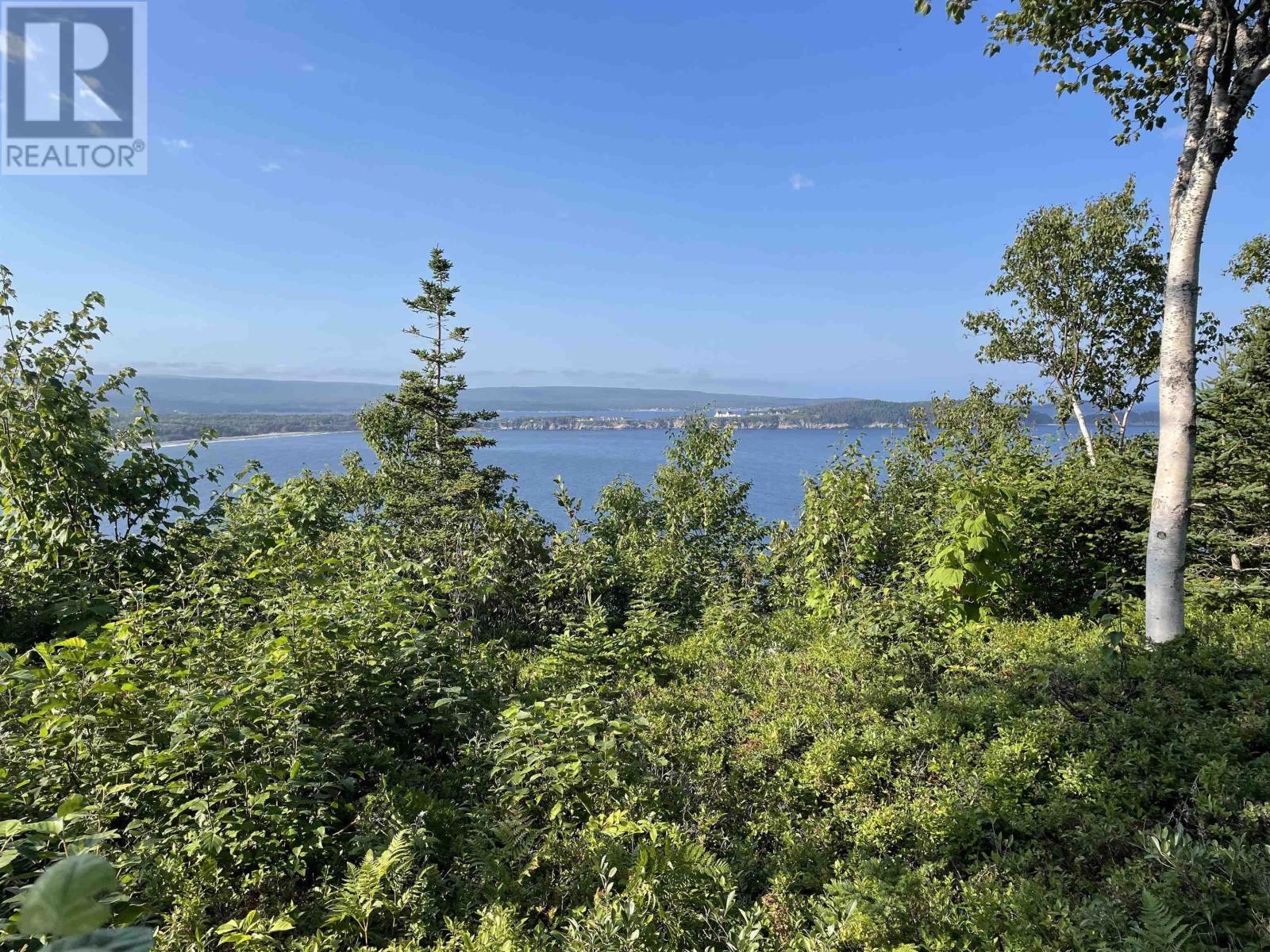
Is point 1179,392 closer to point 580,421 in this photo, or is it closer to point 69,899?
point 69,899

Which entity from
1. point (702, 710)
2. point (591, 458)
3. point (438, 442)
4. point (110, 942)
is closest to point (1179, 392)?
point (702, 710)

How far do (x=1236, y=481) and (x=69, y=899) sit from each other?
9.17 metres

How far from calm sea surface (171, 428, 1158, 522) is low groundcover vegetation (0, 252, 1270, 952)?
12.9ft

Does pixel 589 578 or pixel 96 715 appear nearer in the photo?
pixel 96 715

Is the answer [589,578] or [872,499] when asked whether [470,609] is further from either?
[872,499]

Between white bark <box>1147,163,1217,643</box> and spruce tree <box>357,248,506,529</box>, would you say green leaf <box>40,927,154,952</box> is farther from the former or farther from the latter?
spruce tree <box>357,248,506,529</box>

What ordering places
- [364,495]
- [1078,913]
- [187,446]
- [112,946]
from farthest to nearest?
[364,495] → [187,446] → [1078,913] → [112,946]

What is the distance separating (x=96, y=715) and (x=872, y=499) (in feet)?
30.2

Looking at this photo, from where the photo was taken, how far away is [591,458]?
95.9 meters

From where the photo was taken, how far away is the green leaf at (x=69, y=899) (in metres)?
0.68

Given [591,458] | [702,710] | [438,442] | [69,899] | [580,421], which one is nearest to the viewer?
[69,899]

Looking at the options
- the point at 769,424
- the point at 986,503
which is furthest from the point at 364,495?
the point at 769,424

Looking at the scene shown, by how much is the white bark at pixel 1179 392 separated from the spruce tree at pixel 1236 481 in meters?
1.65

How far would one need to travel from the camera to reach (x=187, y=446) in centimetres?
831
